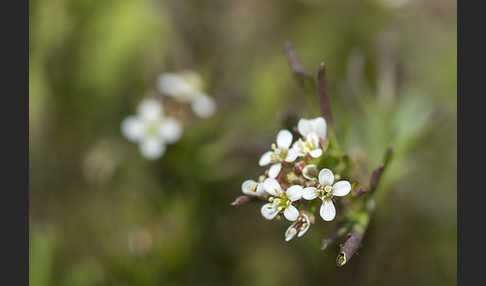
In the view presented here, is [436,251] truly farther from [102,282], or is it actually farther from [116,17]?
[116,17]

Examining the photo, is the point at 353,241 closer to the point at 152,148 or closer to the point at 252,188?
the point at 252,188

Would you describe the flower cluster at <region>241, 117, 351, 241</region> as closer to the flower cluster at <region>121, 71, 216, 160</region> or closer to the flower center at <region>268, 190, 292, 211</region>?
the flower center at <region>268, 190, 292, 211</region>

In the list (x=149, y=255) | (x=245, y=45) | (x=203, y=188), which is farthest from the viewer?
(x=245, y=45)

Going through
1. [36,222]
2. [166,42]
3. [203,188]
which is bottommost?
[203,188]

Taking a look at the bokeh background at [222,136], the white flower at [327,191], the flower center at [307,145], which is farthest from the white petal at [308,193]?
the bokeh background at [222,136]

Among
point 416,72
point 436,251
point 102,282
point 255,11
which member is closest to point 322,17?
point 255,11

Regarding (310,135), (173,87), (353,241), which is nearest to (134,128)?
(173,87)

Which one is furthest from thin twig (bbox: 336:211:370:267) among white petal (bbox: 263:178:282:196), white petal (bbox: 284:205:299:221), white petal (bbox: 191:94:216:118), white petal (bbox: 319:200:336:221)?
white petal (bbox: 191:94:216:118)
